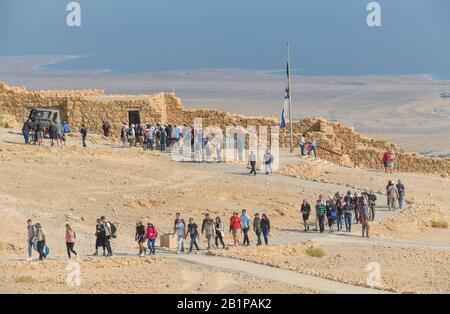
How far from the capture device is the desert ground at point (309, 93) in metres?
103

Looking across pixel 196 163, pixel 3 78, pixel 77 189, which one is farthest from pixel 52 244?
pixel 3 78

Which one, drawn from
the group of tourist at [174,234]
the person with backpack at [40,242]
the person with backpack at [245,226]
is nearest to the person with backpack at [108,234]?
the group of tourist at [174,234]

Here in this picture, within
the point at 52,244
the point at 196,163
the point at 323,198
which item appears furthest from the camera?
the point at 196,163

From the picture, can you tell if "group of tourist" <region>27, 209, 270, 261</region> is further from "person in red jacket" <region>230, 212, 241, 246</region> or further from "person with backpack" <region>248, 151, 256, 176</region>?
"person with backpack" <region>248, 151, 256, 176</region>

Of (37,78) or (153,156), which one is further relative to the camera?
(37,78)

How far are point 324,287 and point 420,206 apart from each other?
475 inches

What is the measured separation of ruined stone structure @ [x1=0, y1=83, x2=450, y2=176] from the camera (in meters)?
50.7

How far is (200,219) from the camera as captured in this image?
3875 centimetres

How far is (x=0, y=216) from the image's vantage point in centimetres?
3644

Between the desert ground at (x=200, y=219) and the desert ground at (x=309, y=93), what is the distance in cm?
3844

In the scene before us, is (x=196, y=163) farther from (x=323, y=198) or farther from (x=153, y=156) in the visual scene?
(x=323, y=198)
